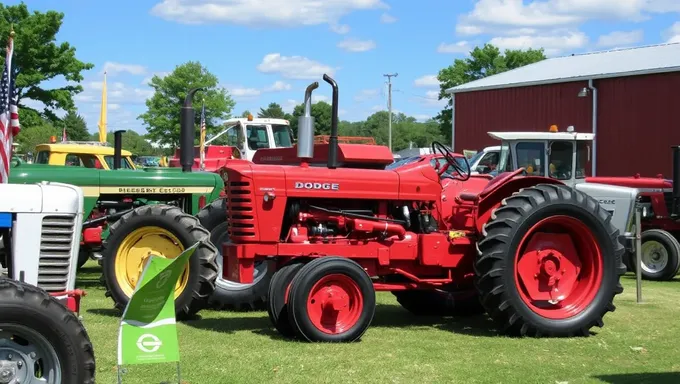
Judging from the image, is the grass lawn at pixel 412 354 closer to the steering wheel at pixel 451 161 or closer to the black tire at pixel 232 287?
the black tire at pixel 232 287

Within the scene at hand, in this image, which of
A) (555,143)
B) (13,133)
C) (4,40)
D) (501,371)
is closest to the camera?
(501,371)

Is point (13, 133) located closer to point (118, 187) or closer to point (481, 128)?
point (118, 187)

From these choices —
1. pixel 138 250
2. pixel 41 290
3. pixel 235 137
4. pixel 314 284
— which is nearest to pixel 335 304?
pixel 314 284

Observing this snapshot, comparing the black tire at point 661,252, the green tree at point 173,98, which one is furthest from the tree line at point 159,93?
the black tire at point 661,252

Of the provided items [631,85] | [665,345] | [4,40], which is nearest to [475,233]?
[665,345]

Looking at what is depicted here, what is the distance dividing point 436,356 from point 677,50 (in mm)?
23910

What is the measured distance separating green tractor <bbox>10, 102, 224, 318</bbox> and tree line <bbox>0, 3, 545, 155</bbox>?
6.19 ft

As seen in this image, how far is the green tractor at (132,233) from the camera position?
8.09m

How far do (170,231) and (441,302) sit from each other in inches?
110

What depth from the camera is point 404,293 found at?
8680mm

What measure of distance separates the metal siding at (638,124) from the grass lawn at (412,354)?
16.7 m

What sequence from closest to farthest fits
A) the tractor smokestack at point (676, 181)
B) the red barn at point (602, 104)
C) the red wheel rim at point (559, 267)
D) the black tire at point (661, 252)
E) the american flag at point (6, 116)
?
the american flag at point (6, 116), the red wheel rim at point (559, 267), the tractor smokestack at point (676, 181), the black tire at point (661, 252), the red barn at point (602, 104)

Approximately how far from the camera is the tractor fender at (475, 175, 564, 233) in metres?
7.83

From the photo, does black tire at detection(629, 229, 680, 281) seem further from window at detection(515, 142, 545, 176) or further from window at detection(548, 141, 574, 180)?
window at detection(515, 142, 545, 176)
